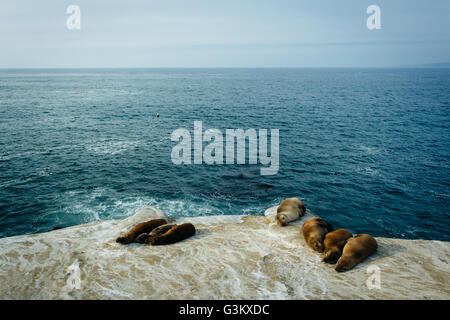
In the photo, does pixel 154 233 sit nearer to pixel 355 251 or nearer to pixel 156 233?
pixel 156 233

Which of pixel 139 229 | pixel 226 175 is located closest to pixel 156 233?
pixel 139 229

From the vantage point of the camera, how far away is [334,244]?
1443cm

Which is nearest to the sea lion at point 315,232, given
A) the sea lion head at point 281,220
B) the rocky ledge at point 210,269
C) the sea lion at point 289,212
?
the rocky ledge at point 210,269

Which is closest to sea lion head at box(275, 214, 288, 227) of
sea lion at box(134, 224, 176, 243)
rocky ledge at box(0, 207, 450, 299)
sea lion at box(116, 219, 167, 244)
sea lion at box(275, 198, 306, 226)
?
sea lion at box(275, 198, 306, 226)

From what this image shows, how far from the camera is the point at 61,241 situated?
15359 mm

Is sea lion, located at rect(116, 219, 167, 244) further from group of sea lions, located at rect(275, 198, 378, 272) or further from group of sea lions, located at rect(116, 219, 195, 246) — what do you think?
group of sea lions, located at rect(275, 198, 378, 272)

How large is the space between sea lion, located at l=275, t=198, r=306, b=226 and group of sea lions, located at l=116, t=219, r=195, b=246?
18.8ft

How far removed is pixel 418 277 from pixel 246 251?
810cm

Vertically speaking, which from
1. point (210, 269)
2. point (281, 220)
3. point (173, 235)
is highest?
point (281, 220)

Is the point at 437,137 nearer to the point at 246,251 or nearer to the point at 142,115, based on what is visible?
the point at 246,251

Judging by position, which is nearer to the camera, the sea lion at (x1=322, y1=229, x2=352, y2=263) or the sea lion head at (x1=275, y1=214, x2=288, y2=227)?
the sea lion at (x1=322, y1=229, x2=352, y2=263)

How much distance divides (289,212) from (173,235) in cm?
787

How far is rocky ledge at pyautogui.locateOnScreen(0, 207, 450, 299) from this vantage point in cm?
1134

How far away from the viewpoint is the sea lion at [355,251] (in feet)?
43.0
